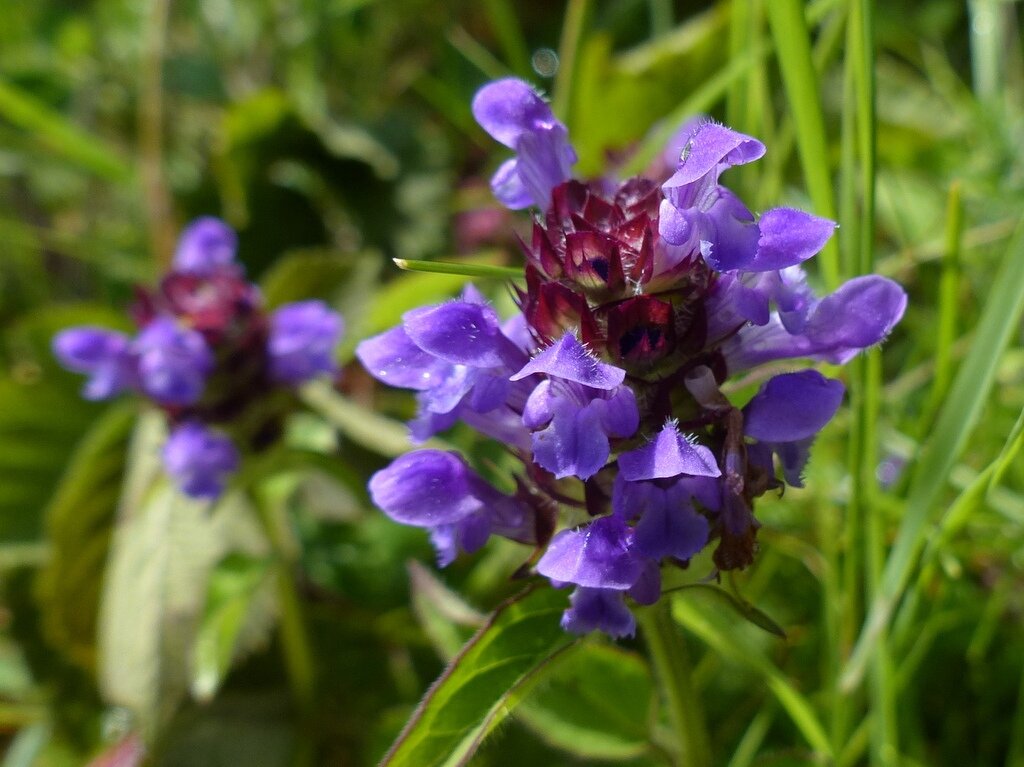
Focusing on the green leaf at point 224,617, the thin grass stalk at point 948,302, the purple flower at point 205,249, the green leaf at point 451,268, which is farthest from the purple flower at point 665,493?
the purple flower at point 205,249

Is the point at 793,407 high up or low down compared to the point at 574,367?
down

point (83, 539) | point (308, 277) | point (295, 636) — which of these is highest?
point (308, 277)

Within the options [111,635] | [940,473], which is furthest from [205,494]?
[940,473]

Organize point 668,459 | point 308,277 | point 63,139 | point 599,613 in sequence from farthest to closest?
point 63,139
point 308,277
point 599,613
point 668,459

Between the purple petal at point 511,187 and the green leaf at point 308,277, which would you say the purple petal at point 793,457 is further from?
the green leaf at point 308,277

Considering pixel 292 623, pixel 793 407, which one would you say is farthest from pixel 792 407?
pixel 292 623

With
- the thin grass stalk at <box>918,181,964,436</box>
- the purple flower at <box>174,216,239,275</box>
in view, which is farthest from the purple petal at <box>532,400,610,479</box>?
the purple flower at <box>174,216,239,275</box>

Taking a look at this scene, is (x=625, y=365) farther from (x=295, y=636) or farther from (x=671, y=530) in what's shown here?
(x=295, y=636)

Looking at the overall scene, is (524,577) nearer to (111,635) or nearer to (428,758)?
(428,758)
